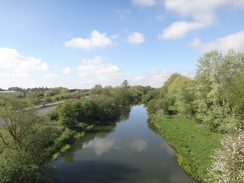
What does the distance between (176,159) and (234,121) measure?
32.6ft

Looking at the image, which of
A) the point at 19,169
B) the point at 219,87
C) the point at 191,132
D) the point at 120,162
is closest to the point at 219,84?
the point at 219,87

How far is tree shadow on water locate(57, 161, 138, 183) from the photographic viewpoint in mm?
16070

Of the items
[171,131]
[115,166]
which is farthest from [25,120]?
[171,131]

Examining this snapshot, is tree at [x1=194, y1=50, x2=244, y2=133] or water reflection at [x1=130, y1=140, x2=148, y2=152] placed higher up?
tree at [x1=194, y1=50, x2=244, y2=133]

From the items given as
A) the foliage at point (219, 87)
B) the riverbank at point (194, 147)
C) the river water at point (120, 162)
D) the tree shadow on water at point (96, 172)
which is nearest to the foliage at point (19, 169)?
the tree shadow on water at point (96, 172)

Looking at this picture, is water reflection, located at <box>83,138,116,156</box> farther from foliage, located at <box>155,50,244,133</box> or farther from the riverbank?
foliage, located at <box>155,50,244,133</box>

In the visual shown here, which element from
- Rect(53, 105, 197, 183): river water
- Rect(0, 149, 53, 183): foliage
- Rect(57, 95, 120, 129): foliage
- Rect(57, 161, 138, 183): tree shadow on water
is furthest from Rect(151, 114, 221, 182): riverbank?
Rect(57, 95, 120, 129): foliage

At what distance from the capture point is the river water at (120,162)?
639 inches

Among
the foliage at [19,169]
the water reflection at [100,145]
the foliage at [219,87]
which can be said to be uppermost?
the foliage at [219,87]

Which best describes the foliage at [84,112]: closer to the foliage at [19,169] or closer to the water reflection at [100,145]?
the water reflection at [100,145]

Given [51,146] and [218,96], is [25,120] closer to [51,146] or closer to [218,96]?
[51,146]

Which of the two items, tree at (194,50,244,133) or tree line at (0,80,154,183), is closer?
tree line at (0,80,154,183)

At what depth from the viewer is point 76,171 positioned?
17.8 m

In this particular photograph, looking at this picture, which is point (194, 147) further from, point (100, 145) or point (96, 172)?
point (100, 145)
